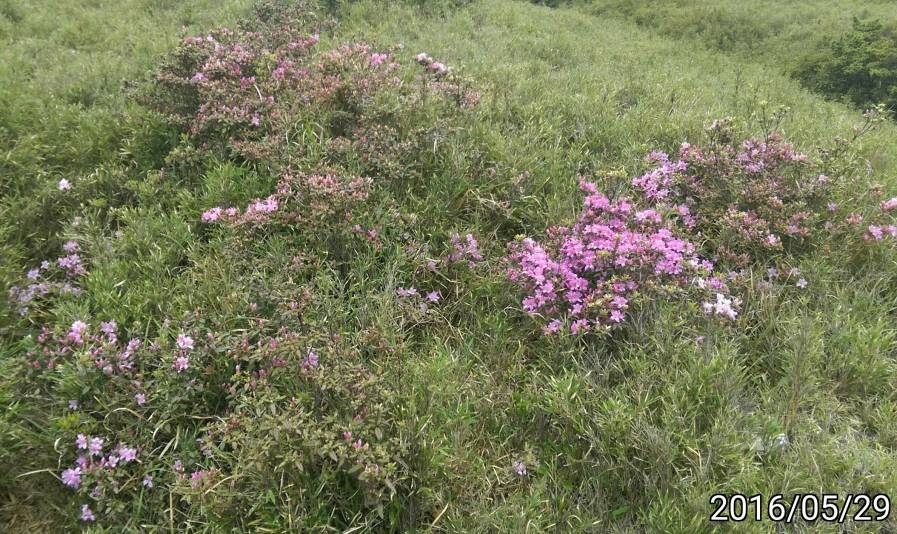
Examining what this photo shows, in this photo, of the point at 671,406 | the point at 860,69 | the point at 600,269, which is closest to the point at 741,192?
the point at 600,269

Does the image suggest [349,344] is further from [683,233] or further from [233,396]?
[683,233]

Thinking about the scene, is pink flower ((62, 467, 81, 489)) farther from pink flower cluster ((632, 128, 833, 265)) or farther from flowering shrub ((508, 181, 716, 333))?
pink flower cluster ((632, 128, 833, 265))

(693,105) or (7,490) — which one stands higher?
(693,105)

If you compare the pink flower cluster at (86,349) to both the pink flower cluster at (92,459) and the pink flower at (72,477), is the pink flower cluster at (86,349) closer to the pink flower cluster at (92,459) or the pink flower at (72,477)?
the pink flower cluster at (92,459)

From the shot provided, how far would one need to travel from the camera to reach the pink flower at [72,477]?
238 centimetres

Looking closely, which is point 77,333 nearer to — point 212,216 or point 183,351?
point 183,351

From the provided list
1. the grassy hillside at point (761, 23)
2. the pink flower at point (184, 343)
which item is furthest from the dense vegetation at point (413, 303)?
the grassy hillside at point (761, 23)

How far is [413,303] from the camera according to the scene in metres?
3.29

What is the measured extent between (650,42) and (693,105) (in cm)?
510

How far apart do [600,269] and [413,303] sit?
1.19 meters

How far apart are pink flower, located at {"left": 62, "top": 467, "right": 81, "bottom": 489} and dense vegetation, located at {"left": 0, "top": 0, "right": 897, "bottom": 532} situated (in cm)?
2

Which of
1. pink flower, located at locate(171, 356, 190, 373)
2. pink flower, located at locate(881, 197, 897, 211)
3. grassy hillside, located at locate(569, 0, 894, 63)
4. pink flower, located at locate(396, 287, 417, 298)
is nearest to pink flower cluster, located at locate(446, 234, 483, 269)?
pink flower, located at locate(396, 287, 417, 298)

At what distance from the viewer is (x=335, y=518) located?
2.31 meters

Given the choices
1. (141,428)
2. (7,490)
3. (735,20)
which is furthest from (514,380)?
(735,20)
